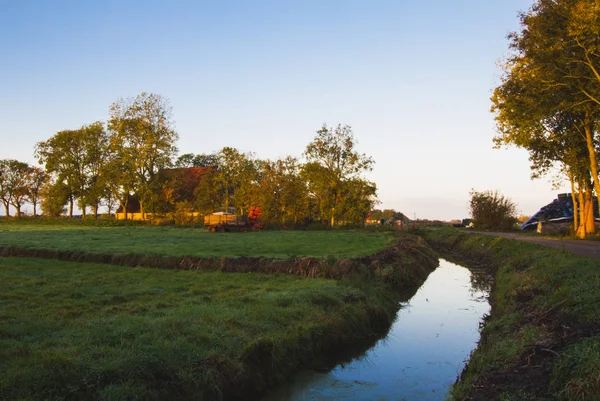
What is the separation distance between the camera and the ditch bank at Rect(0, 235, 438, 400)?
22.4ft

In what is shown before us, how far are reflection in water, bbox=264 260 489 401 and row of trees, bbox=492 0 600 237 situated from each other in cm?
1497

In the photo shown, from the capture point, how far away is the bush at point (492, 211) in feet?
165

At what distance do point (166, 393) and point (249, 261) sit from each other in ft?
40.6

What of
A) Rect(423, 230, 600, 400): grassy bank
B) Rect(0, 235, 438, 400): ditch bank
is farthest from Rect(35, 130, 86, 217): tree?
Rect(423, 230, 600, 400): grassy bank

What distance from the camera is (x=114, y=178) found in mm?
62250

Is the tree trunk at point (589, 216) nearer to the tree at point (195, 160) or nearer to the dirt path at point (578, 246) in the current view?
the dirt path at point (578, 246)

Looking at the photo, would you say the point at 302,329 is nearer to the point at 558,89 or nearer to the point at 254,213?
the point at 558,89

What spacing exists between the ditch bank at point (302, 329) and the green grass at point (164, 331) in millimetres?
29

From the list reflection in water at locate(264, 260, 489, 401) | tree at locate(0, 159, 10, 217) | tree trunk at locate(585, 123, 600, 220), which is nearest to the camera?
reflection in water at locate(264, 260, 489, 401)

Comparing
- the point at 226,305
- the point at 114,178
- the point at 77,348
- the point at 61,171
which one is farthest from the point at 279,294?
the point at 61,171

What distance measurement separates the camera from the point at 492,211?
5116 cm

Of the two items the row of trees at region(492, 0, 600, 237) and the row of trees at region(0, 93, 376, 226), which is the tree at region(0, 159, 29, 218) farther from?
the row of trees at region(492, 0, 600, 237)

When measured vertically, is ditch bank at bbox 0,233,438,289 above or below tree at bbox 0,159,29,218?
below

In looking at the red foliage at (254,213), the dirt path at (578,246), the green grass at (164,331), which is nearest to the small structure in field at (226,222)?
the red foliage at (254,213)
